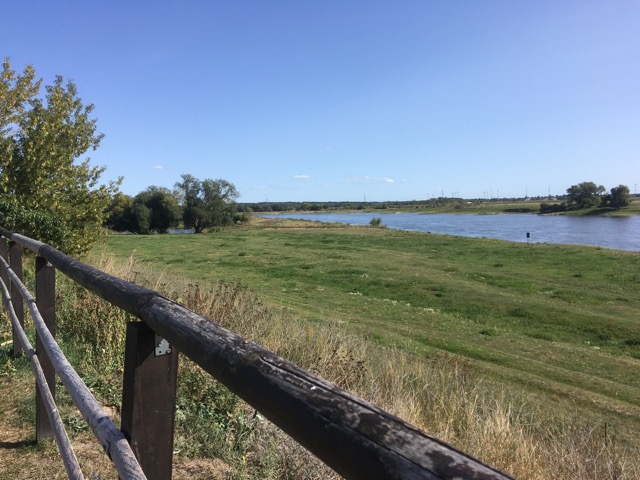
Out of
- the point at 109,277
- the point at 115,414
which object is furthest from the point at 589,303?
the point at 109,277

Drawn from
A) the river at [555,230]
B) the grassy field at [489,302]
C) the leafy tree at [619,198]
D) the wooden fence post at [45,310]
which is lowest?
the grassy field at [489,302]

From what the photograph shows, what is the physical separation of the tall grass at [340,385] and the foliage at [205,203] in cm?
6519

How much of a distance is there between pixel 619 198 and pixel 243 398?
140541mm

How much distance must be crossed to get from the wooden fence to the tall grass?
6.28 feet

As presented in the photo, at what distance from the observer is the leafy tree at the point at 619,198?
12144 centimetres

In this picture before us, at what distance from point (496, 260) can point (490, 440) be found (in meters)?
30.1

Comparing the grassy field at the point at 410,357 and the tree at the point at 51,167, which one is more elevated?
the tree at the point at 51,167

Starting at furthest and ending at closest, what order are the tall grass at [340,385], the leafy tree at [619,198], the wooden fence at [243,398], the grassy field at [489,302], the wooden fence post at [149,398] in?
the leafy tree at [619,198] < the grassy field at [489,302] < the tall grass at [340,385] < the wooden fence post at [149,398] < the wooden fence at [243,398]

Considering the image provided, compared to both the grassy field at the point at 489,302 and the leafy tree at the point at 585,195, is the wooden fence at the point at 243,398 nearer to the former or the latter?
the grassy field at the point at 489,302

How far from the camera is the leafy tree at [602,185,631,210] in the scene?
121 metres

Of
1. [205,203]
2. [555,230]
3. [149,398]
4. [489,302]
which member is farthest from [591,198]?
[149,398]

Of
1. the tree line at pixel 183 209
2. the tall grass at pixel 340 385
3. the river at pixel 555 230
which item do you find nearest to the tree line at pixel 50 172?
the tall grass at pixel 340 385

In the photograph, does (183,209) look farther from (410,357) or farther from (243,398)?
(243,398)

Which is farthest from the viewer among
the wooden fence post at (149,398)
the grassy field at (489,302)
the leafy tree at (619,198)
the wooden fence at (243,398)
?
the leafy tree at (619,198)
